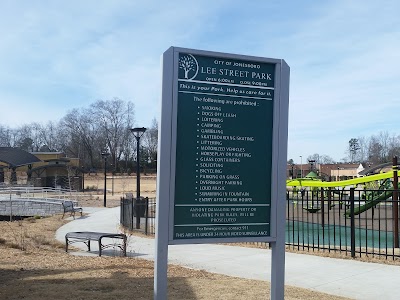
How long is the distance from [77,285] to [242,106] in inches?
150

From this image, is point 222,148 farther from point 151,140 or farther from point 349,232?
point 151,140

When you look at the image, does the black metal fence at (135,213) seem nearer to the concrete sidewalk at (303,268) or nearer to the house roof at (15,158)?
the concrete sidewalk at (303,268)

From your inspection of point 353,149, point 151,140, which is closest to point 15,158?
point 151,140

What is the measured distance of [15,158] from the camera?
65.4 metres

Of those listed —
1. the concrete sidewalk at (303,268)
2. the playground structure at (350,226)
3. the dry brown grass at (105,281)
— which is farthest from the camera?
the playground structure at (350,226)

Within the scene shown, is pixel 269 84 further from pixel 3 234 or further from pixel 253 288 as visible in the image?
pixel 3 234

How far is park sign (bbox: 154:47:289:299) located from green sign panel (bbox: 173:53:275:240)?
0.01m

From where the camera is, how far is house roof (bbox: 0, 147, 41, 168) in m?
62.8

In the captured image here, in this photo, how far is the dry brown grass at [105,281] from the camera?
255 inches

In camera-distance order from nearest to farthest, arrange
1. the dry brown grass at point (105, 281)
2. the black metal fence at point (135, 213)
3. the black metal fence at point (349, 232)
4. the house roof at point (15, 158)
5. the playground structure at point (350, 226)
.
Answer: the dry brown grass at point (105, 281) → the black metal fence at point (349, 232) → the playground structure at point (350, 226) → the black metal fence at point (135, 213) → the house roof at point (15, 158)

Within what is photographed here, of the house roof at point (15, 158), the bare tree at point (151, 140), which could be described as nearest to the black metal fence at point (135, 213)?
the house roof at point (15, 158)

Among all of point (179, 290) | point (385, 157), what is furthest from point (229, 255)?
point (385, 157)

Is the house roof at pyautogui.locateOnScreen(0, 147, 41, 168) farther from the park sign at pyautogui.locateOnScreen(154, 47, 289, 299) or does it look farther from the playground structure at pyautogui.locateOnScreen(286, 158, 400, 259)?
the park sign at pyautogui.locateOnScreen(154, 47, 289, 299)

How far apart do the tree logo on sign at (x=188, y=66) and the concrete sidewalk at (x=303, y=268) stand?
403 centimetres
